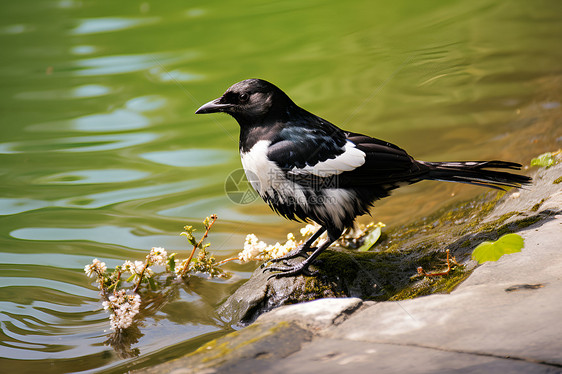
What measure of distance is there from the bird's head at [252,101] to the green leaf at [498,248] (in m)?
1.45

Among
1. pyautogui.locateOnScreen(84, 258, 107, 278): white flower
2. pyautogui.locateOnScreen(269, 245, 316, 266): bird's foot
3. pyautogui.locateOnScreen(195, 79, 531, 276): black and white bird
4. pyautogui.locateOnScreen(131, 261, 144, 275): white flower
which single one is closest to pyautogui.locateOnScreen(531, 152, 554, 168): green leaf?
pyautogui.locateOnScreen(195, 79, 531, 276): black and white bird

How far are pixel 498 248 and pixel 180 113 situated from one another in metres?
4.64

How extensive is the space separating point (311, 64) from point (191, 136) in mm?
1969

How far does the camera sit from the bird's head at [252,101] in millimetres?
3422

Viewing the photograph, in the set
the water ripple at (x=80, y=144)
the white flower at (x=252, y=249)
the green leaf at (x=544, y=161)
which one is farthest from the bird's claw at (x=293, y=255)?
the water ripple at (x=80, y=144)

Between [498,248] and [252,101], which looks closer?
[498,248]

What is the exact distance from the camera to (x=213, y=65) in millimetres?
7281

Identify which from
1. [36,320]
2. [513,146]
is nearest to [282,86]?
[513,146]

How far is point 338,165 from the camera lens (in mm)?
3289

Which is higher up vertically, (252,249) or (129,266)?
(129,266)

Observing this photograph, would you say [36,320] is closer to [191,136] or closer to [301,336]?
[301,336]

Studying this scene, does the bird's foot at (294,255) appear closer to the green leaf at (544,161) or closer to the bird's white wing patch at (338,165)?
the bird's white wing patch at (338,165)

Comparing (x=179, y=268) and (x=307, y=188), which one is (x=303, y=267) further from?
(x=179, y=268)

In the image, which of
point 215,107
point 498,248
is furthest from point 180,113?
point 498,248
